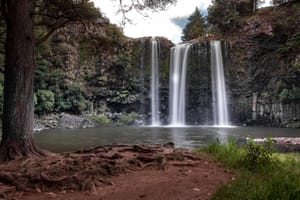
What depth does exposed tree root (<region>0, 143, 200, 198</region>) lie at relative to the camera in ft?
14.5

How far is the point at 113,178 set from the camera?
4.82 m

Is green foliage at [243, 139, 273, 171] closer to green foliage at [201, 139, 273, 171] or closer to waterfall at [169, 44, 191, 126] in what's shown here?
green foliage at [201, 139, 273, 171]

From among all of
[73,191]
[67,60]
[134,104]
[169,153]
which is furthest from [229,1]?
[73,191]

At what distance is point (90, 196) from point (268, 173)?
2545 millimetres

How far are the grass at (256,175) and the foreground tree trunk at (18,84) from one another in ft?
Answer: 12.1

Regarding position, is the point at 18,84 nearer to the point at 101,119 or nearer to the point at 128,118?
the point at 101,119

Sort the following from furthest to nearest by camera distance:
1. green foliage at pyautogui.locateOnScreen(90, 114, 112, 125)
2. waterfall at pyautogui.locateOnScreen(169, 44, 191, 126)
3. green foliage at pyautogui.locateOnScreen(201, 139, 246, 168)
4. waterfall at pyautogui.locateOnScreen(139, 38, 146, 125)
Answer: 1. waterfall at pyautogui.locateOnScreen(139, 38, 146, 125)
2. waterfall at pyautogui.locateOnScreen(169, 44, 191, 126)
3. green foliage at pyautogui.locateOnScreen(90, 114, 112, 125)
4. green foliage at pyautogui.locateOnScreen(201, 139, 246, 168)

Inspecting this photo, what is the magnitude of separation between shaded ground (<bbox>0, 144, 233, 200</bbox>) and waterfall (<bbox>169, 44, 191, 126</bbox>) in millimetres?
25737

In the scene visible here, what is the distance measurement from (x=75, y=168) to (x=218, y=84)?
89.6 ft

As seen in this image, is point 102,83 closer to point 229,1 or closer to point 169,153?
point 229,1

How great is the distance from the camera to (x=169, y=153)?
620 centimetres

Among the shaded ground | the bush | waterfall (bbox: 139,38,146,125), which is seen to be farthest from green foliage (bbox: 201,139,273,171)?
waterfall (bbox: 139,38,146,125)

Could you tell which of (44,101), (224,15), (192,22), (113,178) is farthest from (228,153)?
(192,22)

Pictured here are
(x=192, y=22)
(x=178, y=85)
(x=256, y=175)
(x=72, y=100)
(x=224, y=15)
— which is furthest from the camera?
(x=192, y=22)
